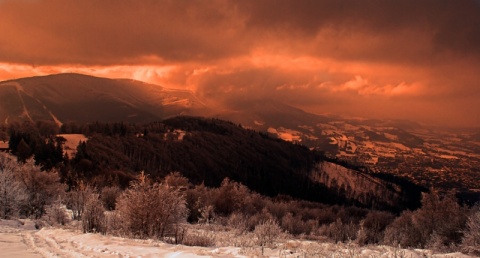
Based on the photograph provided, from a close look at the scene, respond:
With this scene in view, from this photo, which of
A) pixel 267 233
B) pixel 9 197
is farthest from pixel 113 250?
pixel 9 197

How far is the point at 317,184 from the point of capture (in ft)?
642

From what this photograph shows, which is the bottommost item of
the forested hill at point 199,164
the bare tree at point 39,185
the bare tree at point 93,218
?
the forested hill at point 199,164

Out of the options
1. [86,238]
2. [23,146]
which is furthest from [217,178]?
[86,238]

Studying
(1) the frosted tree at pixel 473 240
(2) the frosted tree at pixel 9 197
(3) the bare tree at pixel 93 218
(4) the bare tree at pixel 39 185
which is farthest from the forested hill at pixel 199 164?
(1) the frosted tree at pixel 473 240

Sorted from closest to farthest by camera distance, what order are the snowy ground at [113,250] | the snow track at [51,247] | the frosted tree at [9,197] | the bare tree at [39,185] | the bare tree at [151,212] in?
the snowy ground at [113,250] < the snow track at [51,247] < the bare tree at [151,212] < the frosted tree at [9,197] < the bare tree at [39,185]

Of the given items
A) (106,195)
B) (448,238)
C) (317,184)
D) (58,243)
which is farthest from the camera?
(317,184)

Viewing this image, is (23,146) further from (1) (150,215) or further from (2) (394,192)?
(2) (394,192)

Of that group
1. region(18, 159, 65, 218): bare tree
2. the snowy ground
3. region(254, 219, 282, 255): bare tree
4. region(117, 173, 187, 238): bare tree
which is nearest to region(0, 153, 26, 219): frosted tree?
region(18, 159, 65, 218): bare tree

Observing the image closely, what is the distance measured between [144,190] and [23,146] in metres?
90.8

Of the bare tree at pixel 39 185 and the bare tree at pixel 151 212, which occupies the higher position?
the bare tree at pixel 151 212

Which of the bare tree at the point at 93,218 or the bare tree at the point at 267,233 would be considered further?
the bare tree at the point at 93,218

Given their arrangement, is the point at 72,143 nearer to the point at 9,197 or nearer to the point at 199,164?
the point at 199,164

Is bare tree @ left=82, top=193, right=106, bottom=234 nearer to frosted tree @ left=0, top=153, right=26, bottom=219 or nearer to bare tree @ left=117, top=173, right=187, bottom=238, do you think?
bare tree @ left=117, top=173, right=187, bottom=238

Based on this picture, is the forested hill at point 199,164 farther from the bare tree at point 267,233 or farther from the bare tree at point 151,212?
the bare tree at point 267,233
